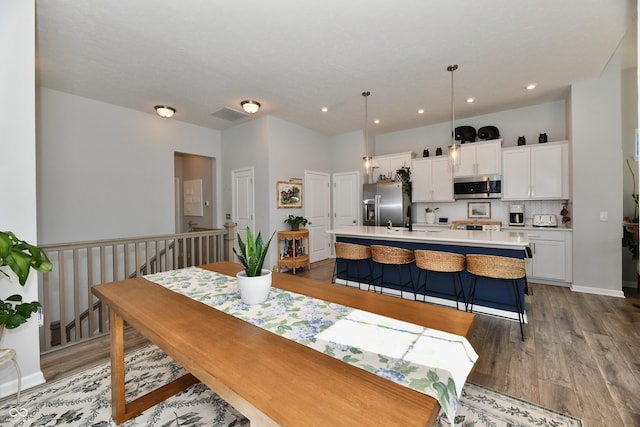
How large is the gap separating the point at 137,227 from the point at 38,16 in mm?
3178

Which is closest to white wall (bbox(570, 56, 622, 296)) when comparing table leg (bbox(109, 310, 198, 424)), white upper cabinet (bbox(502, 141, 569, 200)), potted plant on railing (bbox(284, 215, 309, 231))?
white upper cabinet (bbox(502, 141, 569, 200))

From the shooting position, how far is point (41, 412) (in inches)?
70.7

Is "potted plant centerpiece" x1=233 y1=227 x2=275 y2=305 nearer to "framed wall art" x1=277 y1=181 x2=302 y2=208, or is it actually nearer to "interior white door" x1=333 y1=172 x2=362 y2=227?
"framed wall art" x1=277 y1=181 x2=302 y2=208

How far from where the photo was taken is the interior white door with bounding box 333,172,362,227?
6285mm

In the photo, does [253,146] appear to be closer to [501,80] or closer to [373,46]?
[373,46]

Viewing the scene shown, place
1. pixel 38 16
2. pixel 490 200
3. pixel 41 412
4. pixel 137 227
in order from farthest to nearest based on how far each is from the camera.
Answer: pixel 490 200
pixel 137 227
pixel 38 16
pixel 41 412

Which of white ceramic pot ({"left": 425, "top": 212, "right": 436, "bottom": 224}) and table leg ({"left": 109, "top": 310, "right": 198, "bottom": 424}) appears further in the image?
white ceramic pot ({"left": 425, "top": 212, "right": 436, "bottom": 224})

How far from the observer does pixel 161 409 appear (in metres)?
1.80

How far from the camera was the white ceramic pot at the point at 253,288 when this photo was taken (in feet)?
4.47

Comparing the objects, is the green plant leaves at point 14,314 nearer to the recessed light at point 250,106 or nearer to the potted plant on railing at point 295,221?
the recessed light at point 250,106

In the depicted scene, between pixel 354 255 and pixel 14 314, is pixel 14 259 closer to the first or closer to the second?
pixel 14 314

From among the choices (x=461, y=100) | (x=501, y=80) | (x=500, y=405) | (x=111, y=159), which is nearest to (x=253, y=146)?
(x=111, y=159)

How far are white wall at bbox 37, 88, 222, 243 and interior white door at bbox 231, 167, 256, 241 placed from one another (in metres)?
1.13

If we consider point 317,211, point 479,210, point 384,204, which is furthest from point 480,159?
point 317,211
